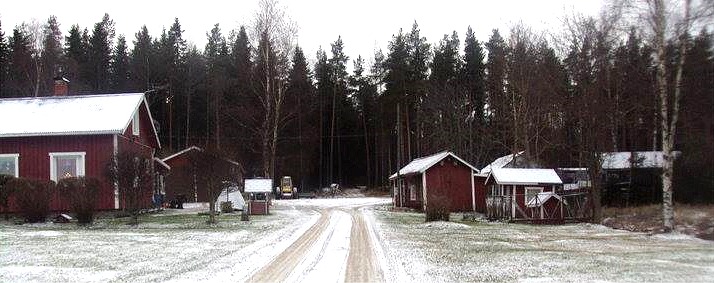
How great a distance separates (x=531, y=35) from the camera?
4103cm

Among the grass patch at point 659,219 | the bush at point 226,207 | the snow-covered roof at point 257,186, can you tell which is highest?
the snow-covered roof at point 257,186

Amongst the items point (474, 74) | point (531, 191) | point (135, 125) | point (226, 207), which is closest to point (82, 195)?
point (135, 125)

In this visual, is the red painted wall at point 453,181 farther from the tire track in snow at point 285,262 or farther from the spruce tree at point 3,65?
the spruce tree at point 3,65

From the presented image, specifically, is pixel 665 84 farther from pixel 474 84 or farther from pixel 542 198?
pixel 474 84

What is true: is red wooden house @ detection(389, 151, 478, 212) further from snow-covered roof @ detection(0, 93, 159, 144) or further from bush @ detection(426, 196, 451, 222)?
snow-covered roof @ detection(0, 93, 159, 144)

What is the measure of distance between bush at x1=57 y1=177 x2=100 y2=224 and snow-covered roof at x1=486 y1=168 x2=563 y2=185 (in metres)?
18.8

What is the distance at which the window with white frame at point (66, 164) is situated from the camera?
29109 millimetres

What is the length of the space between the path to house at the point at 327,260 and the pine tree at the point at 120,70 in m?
47.8

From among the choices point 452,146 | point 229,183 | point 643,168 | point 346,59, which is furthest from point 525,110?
point 346,59

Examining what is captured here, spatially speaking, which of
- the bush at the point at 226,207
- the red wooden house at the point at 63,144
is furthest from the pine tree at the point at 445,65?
the red wooden house at the point at 63,144

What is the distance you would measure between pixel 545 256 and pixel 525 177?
18.9 meters

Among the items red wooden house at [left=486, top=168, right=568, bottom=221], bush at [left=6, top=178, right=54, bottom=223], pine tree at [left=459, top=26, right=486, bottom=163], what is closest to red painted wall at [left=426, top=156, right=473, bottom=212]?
red wooden house at [left=486, top=168, right=568, bottom=221]

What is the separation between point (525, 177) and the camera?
32.7 metres

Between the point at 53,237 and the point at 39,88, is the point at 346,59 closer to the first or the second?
the point at 39,88
